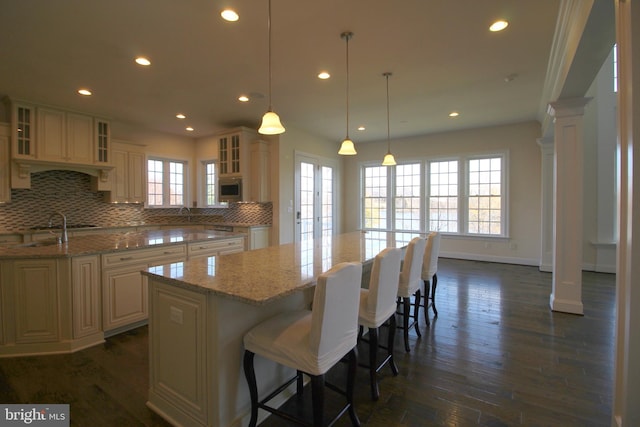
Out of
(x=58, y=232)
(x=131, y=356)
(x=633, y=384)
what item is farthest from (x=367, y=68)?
(x=58, y=232)

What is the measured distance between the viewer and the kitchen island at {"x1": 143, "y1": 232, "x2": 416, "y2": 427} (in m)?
1.61

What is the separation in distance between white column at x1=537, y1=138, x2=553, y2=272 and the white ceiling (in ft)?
2.90

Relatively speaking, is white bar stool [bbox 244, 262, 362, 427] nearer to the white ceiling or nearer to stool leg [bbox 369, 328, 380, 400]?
stool leg [bbox 369, 328, 380, 400]

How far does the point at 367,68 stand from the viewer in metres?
3.47

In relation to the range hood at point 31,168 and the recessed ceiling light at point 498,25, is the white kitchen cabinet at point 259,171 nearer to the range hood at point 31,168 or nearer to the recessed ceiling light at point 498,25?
the range hood at point 31,168

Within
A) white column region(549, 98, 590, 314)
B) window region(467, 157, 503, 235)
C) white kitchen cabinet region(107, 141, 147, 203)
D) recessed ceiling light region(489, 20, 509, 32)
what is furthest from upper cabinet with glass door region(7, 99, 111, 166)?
window region(467, 157, 503, 235)

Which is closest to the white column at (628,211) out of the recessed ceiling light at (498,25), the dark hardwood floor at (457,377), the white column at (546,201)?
the dark hardwood floor at (457,377)

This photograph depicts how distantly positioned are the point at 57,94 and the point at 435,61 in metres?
4.99

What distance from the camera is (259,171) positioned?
568 centimetres

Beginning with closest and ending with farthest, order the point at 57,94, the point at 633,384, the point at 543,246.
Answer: the point at 633,384 < the point at 57,94 < the point at 543,246

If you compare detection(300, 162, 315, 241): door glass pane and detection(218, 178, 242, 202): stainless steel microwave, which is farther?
detection(300, 162, 315, 241): door glass pane

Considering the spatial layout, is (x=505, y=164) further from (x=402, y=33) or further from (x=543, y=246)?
(x=402, y=33)

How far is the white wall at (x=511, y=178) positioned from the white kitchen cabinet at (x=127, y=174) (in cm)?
573

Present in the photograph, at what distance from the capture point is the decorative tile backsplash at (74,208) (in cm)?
471
